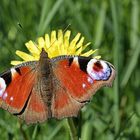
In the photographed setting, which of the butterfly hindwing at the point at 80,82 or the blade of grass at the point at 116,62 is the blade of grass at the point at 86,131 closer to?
the blade of grass at the point at 116,62

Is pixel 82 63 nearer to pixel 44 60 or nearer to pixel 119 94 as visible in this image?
pixel 44 60

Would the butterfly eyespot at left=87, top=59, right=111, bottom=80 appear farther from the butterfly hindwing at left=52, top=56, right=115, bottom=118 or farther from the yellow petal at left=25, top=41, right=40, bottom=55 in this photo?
the yellow petal at left=25, top=41, right=40, bottom=55

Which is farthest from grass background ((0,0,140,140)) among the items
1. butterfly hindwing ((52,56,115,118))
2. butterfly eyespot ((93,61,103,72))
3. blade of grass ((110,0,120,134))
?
butterfly eyespot ((93,61,103,72))

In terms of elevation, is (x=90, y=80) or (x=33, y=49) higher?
(x=33, y=49)

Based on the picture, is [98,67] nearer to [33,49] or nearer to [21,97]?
[21,97]

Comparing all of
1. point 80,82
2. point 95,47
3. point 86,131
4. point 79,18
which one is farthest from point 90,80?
point 79,18

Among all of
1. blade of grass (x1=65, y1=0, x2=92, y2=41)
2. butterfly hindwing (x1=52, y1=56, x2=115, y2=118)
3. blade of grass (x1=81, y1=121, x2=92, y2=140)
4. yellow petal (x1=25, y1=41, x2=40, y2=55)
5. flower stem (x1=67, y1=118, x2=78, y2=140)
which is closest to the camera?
butterfly hindwing (x1=52, y1=56, x2=115, y2=118)
